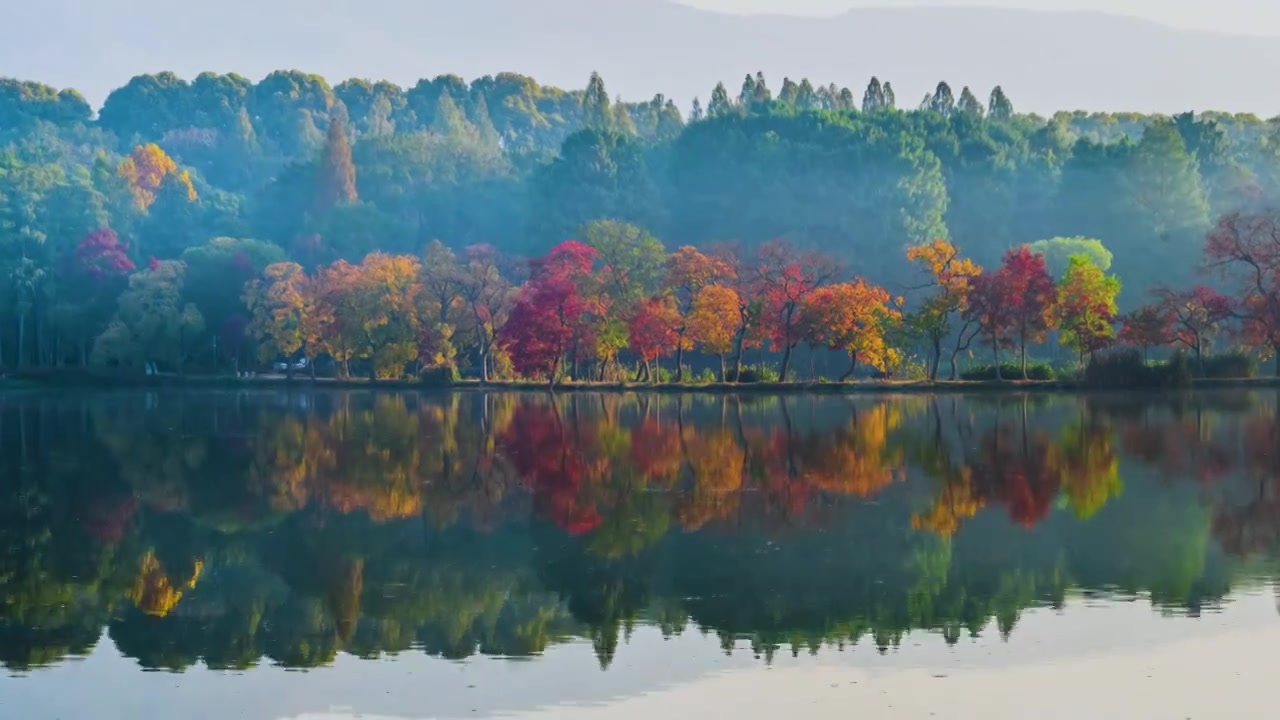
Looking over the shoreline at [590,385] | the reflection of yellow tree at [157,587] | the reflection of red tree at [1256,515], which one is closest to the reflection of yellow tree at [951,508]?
the reflection of red tree at [1256,515]

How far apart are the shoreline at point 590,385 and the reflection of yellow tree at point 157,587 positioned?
37054 mm

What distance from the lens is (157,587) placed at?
55.3 feet

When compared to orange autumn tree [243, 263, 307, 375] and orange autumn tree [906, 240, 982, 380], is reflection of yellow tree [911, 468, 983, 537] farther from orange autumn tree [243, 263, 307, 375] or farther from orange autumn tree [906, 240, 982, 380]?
orange autumn tree [243, 263, 307, 375]

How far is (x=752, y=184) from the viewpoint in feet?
271

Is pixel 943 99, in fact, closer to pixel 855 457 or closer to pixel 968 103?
pixel 968 103

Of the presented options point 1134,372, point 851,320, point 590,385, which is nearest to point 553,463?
point 851,320

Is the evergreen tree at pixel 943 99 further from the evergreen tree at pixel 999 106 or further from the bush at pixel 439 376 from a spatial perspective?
the bush at pixel 439 376

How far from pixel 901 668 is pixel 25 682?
7609 millimetres

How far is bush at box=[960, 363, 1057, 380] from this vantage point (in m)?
54.4

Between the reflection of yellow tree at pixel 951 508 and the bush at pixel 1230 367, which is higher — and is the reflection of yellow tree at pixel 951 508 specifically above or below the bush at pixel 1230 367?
below

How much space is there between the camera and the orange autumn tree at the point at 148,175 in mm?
100625

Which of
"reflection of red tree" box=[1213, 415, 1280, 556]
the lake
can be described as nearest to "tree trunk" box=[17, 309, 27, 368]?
the lake

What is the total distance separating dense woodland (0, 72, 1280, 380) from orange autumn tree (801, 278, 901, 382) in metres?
0.09

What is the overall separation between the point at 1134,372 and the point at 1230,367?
4.73 m
